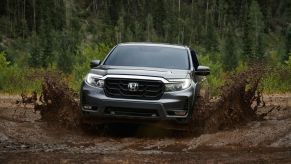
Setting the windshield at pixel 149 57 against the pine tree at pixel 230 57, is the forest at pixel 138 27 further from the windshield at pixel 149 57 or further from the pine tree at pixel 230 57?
the windshield at pixel 149 57

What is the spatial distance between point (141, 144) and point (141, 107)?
2.07 ft

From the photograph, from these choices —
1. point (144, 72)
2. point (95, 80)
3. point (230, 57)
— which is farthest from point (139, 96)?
point (230, 57)

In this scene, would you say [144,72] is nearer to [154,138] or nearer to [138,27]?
[154,138]

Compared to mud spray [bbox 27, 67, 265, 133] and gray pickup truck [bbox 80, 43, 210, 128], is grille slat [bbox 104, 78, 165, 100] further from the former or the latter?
mud spray [bbox 27, 67, 265, 133]

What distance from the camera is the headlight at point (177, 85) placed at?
390 inches

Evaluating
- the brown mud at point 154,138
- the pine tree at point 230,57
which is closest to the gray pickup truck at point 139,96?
the brown mud at point 154,138

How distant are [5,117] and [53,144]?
363 cm

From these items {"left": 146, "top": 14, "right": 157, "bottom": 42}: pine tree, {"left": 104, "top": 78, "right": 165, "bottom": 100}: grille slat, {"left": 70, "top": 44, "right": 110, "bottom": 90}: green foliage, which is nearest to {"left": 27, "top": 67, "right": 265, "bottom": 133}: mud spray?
{"left": 104, "top": 78, "right": 165, "bottom": 100}: grille slat

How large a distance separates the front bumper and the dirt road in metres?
0.39

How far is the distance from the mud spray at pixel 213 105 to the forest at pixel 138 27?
41.6m

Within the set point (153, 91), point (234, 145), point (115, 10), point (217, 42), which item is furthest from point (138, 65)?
point (115, 10)

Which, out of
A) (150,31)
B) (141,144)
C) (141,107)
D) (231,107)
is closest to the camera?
(141,144)

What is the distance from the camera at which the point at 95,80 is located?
10.2 meters

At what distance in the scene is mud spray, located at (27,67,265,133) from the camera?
11.2 metres
